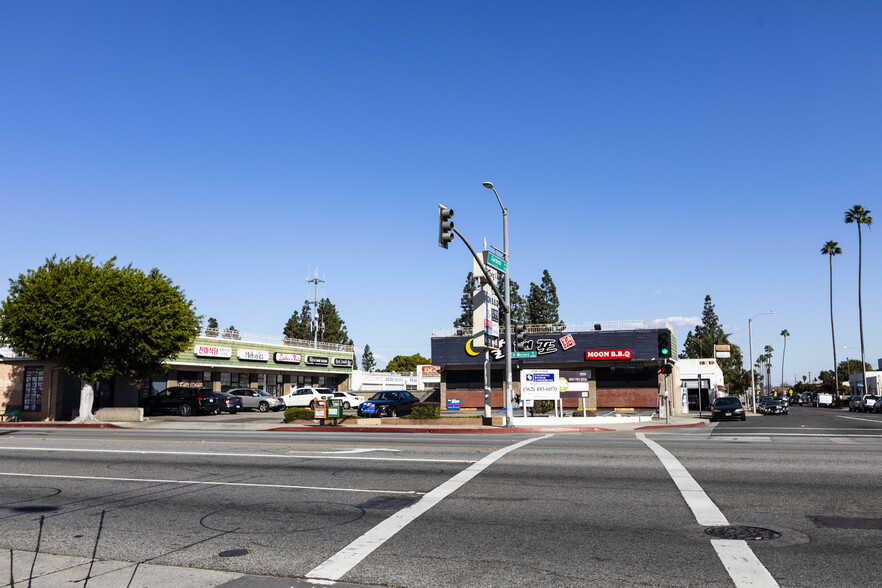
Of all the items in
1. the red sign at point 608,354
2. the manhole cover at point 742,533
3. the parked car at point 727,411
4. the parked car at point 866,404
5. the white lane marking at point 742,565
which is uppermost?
the red sign at point 608,354

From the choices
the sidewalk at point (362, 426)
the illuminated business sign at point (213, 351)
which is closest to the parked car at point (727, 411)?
the sidewalk at point (362, 426)

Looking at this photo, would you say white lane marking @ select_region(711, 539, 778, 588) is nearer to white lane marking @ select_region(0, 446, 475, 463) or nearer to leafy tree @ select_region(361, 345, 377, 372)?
white lane marking @ select_region(0, 446, 475, 463)

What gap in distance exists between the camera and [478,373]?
2235 inches

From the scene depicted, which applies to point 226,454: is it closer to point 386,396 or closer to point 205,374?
point 386,396

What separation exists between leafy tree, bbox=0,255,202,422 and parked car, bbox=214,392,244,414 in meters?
5.58

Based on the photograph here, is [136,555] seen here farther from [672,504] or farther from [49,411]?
[49,411]

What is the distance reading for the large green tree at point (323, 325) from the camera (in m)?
112

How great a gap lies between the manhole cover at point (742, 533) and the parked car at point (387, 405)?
100ft

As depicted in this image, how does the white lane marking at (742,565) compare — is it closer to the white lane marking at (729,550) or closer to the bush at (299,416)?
the white lane marking at (729,550)

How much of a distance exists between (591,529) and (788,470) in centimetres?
606

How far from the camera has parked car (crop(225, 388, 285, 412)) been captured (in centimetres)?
4488

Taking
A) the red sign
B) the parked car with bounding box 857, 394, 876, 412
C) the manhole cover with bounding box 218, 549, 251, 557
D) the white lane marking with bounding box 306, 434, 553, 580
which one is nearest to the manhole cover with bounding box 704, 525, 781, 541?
the white lane marking with bounding box 306, 434, 553, 580

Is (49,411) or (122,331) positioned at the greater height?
(122,331)

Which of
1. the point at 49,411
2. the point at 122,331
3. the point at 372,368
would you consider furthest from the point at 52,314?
the point at 372,368
